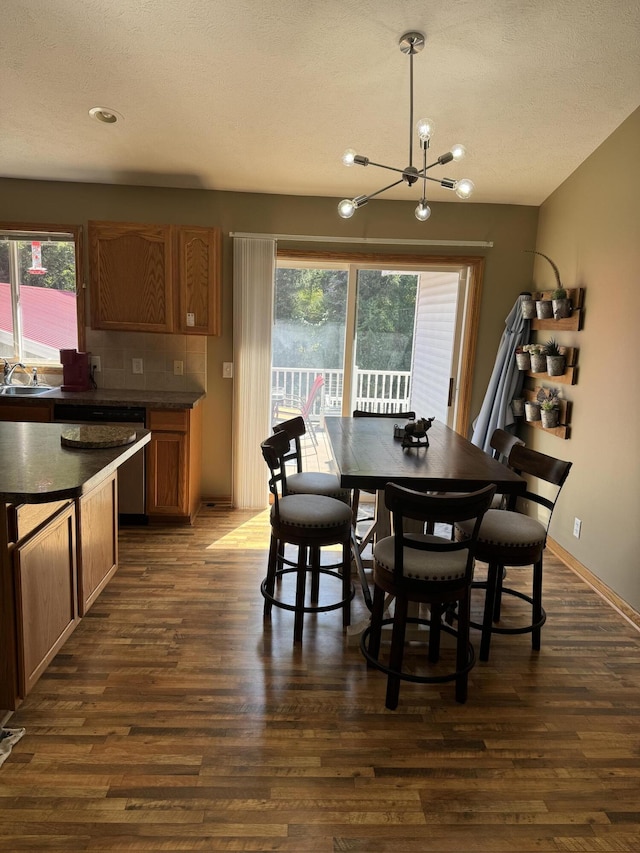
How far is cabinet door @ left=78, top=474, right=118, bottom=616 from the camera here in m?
2.38

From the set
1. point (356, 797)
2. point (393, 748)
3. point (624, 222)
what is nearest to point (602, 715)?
point (393, 748)

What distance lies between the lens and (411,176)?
221 centimetres

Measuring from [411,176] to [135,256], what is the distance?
7.58ft

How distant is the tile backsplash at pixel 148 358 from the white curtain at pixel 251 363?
329mm

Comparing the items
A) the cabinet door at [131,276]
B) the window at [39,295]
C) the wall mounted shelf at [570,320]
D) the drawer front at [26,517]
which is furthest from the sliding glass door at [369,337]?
the drawer front at [26,517]

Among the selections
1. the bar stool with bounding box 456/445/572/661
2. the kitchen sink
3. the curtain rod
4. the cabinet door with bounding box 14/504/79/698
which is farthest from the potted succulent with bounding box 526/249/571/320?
the kitchen sink

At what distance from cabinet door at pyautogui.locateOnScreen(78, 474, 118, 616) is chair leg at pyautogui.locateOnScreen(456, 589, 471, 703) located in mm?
1587

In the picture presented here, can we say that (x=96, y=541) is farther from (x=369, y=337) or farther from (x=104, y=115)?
(x=369, y=337)

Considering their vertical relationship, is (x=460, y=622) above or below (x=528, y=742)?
above

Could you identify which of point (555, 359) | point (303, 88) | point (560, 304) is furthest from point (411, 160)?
point (555, 359)

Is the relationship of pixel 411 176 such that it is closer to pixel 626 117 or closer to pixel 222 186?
pixel 626 117

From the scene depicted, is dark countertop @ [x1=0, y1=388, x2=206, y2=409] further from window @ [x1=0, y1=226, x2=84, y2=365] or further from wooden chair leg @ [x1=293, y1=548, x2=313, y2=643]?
wooden chair leg @ [x1=293, y1=548, x2=313, y2=643]

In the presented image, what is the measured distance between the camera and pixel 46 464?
Result: 1.96 metres

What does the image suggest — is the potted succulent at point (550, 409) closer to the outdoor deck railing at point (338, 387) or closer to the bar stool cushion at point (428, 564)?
the outdoor deck railing at point (338, 387)
